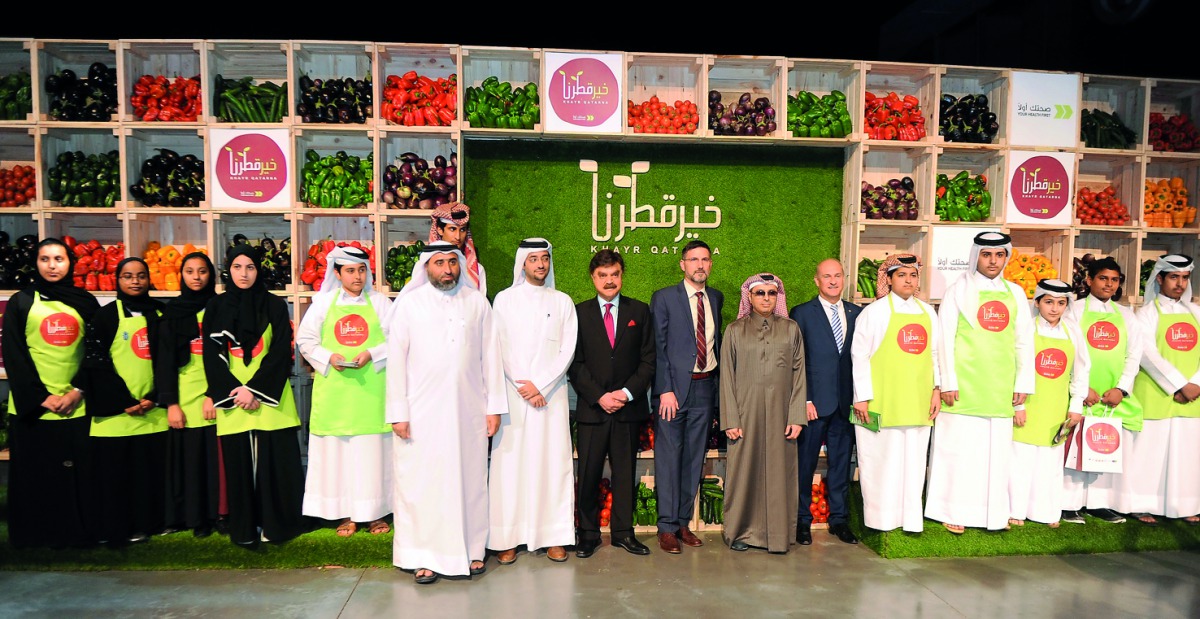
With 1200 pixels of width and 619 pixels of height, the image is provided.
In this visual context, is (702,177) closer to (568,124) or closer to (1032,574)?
(568,124)

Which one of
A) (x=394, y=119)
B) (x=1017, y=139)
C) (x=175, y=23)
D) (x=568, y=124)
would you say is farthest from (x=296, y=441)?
(x=1017, y=139)

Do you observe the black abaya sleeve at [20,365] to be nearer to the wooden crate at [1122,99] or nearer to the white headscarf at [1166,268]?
the white headscarf at [1166,268]

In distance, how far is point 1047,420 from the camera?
4.21 metres

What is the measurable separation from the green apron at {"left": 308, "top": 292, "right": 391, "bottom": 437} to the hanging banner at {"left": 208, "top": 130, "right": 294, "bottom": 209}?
1.17 metres

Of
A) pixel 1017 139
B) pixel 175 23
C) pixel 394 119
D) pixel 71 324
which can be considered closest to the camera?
pixel 71 324

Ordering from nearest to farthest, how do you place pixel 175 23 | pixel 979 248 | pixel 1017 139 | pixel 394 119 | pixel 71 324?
pixel 71 324, pixel 979 248, pixel 394 119, pixel 1017 139, pixel 175 23

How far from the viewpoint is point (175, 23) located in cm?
536

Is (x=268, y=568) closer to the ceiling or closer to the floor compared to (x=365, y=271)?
closer to the floor

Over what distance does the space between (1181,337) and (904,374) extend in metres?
2.06

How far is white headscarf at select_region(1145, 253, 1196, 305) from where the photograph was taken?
178 inches

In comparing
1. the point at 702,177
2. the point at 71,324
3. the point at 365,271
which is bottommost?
the point at 71,324

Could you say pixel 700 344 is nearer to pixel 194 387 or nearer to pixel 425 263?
pixel 425 263

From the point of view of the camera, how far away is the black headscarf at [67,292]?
12.4ft

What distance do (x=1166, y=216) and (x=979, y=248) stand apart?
7.35ft
